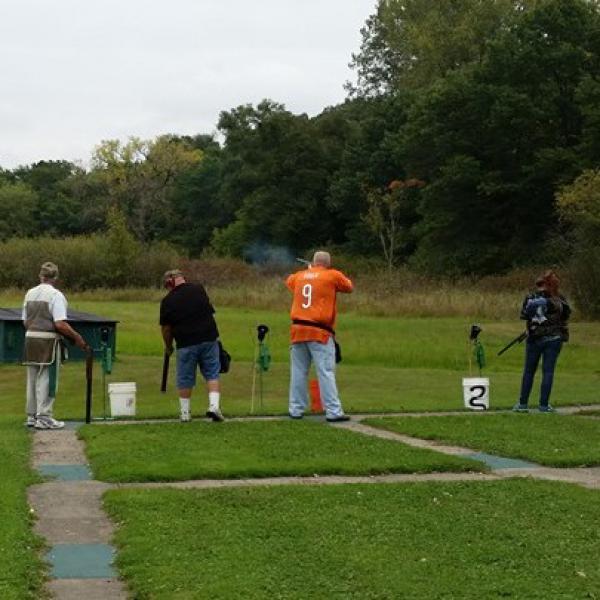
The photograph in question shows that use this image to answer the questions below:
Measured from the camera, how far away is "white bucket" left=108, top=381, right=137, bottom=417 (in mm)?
13523

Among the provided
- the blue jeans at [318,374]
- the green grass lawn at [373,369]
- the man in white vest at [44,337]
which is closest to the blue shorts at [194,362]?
the blue jeans at [318,374]

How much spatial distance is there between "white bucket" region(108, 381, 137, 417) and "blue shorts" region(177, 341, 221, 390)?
3.63ft

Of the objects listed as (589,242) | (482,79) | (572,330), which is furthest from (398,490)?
(482,79)

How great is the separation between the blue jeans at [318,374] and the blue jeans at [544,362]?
8.33 feet

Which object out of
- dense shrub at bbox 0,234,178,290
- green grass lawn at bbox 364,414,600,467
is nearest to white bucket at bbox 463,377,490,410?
green grass lawn at bbox 364,414,600,467

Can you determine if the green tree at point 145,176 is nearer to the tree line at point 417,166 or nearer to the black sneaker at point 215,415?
the tree line at point 417,166

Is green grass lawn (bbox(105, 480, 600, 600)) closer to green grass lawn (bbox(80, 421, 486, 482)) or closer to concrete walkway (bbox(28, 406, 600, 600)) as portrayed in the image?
concrete walkway (bbox(28, 406, 600, 600))

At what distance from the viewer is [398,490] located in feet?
28.0

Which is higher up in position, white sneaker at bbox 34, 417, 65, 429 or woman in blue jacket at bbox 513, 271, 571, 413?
woman in blue jacket at bbox 513, 271, 571, 413

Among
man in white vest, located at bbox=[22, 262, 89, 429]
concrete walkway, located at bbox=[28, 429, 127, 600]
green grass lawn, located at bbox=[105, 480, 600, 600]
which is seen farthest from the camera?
man in white vest, located at bbox=[22, 262, 89, 429]

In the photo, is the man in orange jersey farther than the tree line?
No

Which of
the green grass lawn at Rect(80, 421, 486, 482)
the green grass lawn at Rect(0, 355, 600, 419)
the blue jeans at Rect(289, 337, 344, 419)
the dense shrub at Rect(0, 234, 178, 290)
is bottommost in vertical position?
the green grass lawn at Rect(0, 355, 600, 419)

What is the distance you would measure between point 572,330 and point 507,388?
12965 mm

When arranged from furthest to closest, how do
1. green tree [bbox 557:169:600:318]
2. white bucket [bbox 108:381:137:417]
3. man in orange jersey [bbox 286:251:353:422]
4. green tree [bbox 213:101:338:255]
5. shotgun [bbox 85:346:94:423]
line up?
green tree [bbox 213:101:338:255] < green tree [bbox 557:169:600:318] < white bucket [bbox 108:381:137:417] < man in orange jersey [bbox 286:251:353:422] < shotgun [bbox 85:346:94:423]
